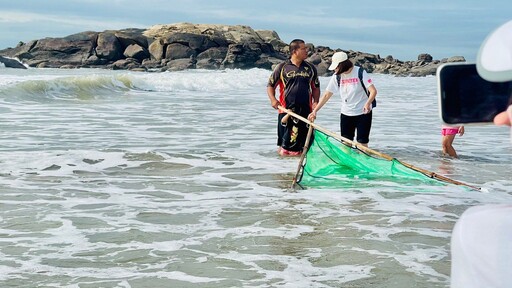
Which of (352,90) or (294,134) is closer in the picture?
(352,90)

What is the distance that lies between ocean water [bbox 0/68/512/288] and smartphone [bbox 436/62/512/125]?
3451mm

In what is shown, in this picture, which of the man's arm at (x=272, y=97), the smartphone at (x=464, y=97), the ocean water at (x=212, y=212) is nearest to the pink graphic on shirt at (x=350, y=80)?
the man's arm at (x=272, y=97)

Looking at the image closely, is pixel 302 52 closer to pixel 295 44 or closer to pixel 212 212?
pixel 295 44

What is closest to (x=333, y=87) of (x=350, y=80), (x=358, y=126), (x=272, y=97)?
(x=350, y=80)

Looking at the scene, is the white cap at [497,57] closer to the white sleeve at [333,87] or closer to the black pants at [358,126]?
the white sleeve at [333,87]

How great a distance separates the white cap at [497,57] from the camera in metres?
1.13

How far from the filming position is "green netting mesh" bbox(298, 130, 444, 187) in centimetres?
825

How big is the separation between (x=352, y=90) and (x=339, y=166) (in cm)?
196

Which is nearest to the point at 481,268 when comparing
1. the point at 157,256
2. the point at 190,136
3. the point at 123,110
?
the point at 157,256

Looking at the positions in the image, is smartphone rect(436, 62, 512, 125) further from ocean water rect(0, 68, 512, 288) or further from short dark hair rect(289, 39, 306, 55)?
short dark hair rect(289, 39, 306, 55)

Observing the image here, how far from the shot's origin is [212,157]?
35.4 ft

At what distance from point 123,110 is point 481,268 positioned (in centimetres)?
1915

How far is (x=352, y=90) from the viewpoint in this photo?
33.4 ft

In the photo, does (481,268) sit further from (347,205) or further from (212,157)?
(212,157)
